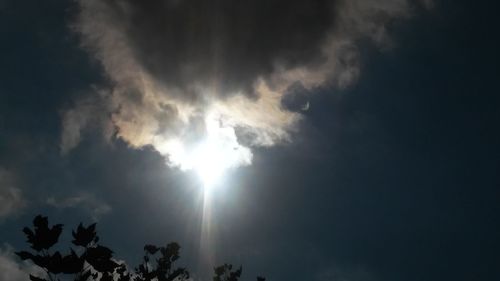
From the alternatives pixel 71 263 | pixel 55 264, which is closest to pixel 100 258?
pixel 71 263

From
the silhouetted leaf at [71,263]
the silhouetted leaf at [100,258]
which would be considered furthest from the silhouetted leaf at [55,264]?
the silhouetted leaf at [100,258]

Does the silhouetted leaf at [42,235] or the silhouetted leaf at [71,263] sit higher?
the silhouetted leaf at [42,235]

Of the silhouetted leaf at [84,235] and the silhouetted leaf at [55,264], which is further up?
the silhouetted leaf at [84,235]

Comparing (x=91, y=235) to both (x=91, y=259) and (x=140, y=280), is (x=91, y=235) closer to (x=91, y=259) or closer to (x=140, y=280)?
(x=91, y=259)

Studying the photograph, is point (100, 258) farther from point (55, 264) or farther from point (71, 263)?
point (55, 264)

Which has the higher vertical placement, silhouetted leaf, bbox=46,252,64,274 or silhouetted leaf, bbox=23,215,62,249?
silhouetted leaf, bbox=23,215,62,249

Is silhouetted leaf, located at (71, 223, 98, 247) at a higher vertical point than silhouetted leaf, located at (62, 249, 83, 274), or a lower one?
higher

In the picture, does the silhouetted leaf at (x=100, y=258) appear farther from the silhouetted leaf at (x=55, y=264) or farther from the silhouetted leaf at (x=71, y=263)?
the silhouetted leaf at (x=55, y=264)

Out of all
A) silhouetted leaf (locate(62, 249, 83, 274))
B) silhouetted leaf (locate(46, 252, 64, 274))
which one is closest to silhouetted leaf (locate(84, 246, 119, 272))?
silhouetted leaf (locate(62, 249, 83, 274))

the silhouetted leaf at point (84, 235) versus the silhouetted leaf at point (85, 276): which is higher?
the silhouetted leaf at point (84, 235)

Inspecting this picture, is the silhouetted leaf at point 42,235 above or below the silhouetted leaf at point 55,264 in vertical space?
above

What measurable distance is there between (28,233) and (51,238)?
0.47 metres

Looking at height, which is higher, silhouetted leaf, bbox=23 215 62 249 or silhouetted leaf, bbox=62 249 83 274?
silhouetted leaf, bbox=23 215 62 249

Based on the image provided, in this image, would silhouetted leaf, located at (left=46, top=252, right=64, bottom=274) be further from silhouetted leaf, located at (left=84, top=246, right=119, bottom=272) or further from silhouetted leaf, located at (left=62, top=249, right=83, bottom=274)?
silhouetted leaf, located at (left=84, top=246, right=119, bottom=272)
